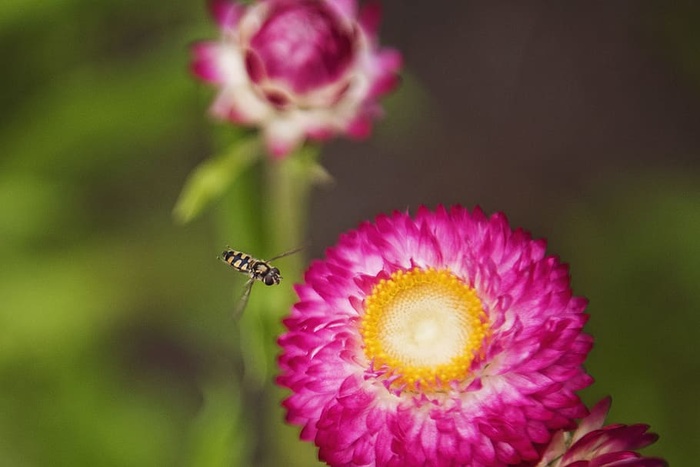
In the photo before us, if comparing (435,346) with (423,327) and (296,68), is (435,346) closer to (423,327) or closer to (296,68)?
(423,327)

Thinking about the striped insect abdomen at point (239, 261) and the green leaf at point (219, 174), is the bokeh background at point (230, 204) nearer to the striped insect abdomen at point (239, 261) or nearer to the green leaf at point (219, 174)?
the green leaf at point (219, 174)

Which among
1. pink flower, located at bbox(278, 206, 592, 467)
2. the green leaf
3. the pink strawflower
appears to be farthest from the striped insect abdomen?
the pink strawflower

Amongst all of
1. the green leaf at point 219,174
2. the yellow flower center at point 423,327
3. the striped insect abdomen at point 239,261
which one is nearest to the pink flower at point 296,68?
the green leaf at point 219,174

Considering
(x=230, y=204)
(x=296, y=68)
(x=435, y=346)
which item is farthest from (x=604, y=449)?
(x=230, y=204)

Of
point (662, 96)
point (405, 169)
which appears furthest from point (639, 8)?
point (405, 169)

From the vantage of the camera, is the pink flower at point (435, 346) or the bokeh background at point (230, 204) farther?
the bokeh background at point (230, 204)
